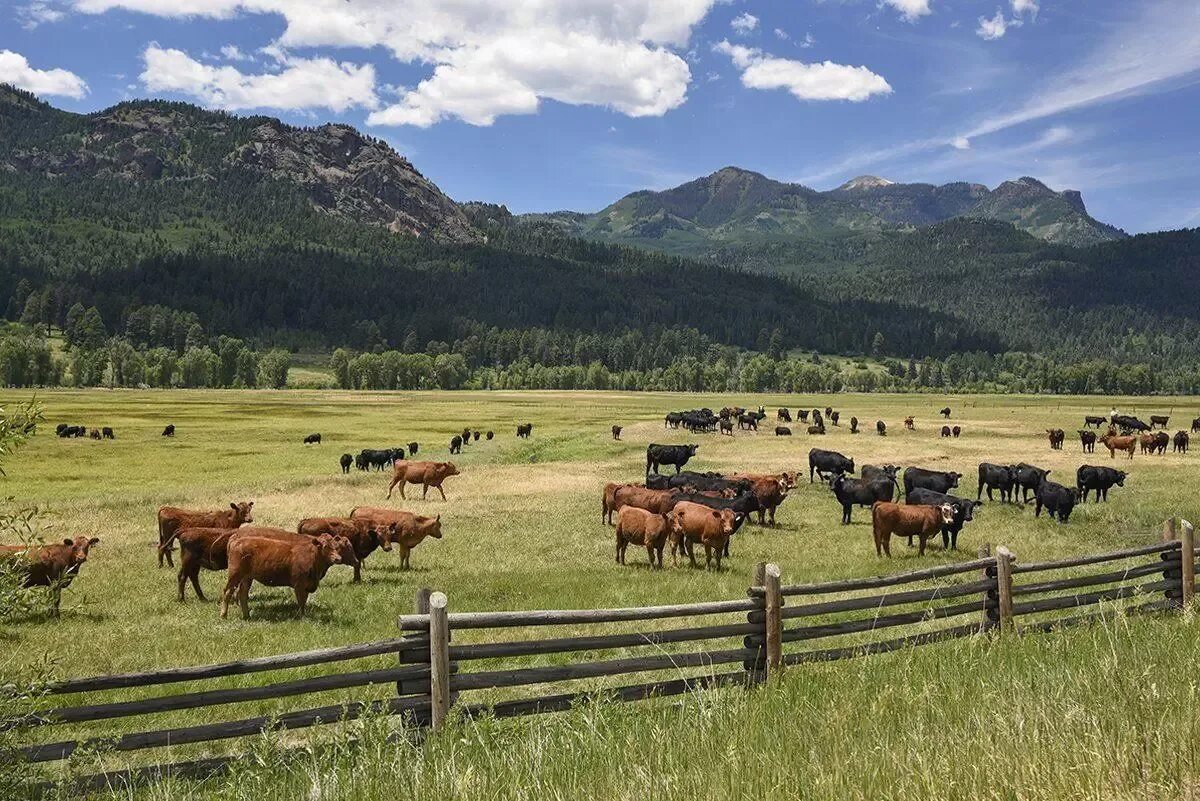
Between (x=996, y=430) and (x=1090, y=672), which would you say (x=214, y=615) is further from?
(x=996, y=430)

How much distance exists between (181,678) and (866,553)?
1843cm

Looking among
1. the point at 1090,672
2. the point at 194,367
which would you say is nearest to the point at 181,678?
the point at 1090,672

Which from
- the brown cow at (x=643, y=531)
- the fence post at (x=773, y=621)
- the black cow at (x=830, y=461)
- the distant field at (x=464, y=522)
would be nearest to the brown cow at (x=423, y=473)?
the distant field at (x=464, y=522)

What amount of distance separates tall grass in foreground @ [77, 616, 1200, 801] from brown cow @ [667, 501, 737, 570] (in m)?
10.6

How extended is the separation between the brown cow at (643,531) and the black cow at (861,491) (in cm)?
941

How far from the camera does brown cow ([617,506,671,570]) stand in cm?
1900

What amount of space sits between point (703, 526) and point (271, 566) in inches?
418

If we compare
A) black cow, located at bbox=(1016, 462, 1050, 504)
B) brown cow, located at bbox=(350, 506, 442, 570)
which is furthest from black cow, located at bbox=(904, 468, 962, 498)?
brown cow, located at bbox=(350, 506, 442, 570)

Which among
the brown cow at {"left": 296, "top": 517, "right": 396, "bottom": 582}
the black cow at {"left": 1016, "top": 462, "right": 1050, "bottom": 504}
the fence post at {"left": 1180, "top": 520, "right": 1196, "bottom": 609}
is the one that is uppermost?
the fence post at {"left": 1180, "top": 520, "right": 1196, "bottom": 609}

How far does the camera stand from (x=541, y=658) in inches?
490

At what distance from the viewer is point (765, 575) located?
932cm

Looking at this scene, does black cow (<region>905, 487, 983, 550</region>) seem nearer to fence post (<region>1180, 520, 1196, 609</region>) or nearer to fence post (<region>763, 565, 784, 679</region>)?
fence post (<region>1180, 520, 1196, 609</region>)

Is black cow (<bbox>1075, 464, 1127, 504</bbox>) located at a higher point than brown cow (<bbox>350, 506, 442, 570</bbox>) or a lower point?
lower

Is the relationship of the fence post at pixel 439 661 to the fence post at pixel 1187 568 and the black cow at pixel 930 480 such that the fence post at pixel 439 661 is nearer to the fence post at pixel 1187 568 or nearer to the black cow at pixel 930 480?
the fence post at pixel 1187 568
